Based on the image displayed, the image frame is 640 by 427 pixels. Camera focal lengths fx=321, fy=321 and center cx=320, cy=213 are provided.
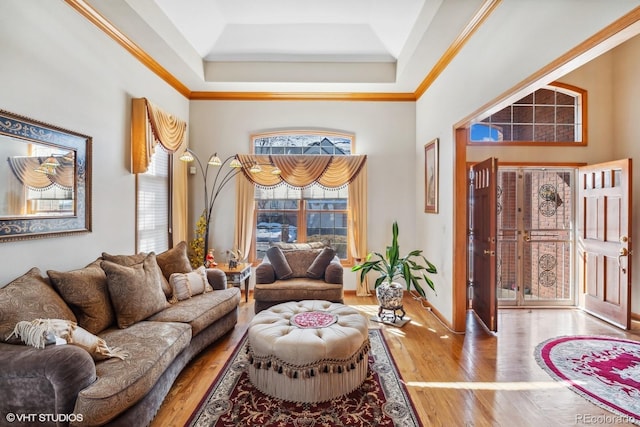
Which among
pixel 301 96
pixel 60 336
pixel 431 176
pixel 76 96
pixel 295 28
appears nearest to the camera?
pixel 60 336

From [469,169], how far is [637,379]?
8.81 feet

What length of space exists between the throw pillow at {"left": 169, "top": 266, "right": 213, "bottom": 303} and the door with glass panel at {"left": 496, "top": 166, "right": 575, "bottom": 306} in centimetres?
406

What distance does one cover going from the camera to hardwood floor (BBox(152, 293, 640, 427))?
7.22ft

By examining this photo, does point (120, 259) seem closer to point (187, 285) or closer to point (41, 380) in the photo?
Result: point (187, 285)

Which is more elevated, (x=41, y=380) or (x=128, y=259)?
(x=128, y=259)

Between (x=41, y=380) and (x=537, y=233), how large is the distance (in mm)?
5543

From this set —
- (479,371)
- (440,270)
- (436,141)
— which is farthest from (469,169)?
(479,371)

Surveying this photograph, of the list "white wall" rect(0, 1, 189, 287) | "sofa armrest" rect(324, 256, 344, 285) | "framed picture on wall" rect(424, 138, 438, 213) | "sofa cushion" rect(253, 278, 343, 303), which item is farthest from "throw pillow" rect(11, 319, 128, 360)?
"framed picture on wall" rect(424, 138, 438, 213)

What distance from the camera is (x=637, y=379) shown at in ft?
8.71

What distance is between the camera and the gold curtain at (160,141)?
11.8 ft

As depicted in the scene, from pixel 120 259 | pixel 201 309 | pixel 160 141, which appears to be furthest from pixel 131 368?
pixel 160 141

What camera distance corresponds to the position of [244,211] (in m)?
5.12

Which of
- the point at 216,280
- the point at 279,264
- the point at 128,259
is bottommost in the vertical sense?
the point at 216,280

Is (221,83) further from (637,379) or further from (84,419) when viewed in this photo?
(637,379)
